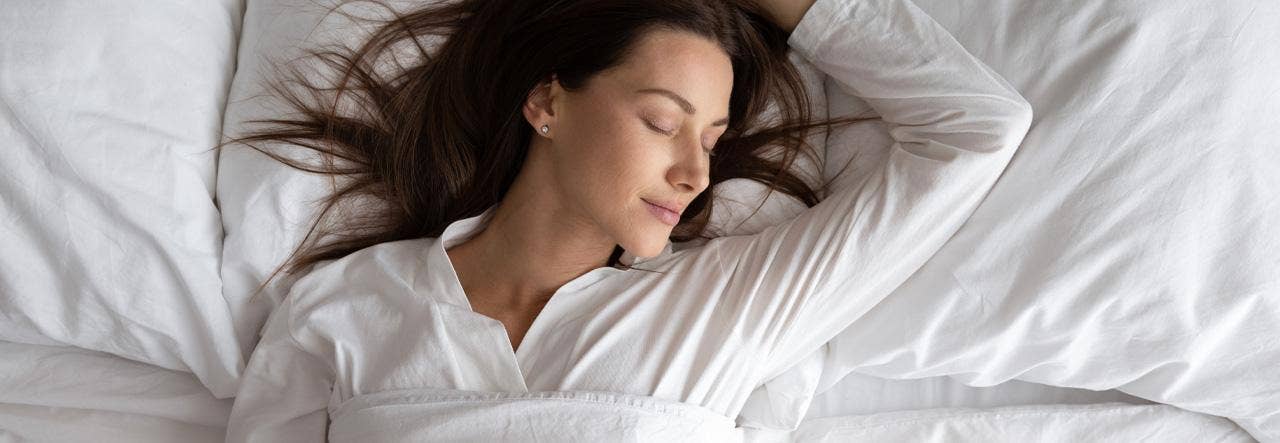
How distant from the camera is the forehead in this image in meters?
1.34

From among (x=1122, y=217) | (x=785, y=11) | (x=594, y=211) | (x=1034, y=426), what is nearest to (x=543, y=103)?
(x=594, y=211)

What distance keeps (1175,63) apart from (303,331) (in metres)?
1.23

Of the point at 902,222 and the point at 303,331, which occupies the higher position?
the point at 902,222

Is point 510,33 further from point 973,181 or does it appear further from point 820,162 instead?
point 973,181

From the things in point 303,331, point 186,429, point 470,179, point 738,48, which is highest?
point 738,48

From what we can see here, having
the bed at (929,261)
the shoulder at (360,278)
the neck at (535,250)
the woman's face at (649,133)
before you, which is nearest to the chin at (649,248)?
the woman's face at (649,133)

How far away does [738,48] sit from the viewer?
1.44 m

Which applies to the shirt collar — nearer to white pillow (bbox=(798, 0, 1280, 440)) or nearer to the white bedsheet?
white pillow (bbox=(798, 0, 1280, 440))

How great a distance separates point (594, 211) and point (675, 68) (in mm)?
217

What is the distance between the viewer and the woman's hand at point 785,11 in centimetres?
144

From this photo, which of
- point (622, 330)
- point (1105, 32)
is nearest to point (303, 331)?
point (622, 330)

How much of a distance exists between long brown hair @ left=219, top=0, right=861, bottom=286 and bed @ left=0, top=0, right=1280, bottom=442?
0.14 feet

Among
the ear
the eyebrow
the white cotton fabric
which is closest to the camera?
the eyebrow

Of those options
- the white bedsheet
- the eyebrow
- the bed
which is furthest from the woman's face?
the white bedsheet
